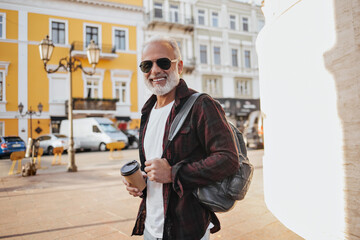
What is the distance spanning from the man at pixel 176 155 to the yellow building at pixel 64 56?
2150cm

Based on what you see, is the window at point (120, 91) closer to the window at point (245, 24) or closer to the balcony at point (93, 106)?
the balcony at point (93, 106)

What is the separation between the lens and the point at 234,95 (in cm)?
2959

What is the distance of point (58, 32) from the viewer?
76.4 feet

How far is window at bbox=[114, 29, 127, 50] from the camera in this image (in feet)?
83.6

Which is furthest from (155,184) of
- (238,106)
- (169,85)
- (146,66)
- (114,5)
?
(238,106)

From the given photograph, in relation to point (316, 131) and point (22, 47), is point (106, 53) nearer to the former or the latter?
point (22, 47)

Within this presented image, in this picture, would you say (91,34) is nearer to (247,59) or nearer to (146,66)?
(247,59)

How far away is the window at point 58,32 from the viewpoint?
907 inches

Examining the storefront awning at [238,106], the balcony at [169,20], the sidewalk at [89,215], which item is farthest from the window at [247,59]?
the sidewalk at [89,215]

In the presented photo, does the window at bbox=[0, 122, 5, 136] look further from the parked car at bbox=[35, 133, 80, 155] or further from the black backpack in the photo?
the black backpack

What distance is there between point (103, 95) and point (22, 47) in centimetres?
702

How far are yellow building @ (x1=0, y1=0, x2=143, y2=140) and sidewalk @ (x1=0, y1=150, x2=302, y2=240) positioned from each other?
16908 mm

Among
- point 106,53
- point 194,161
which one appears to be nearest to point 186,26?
point 106,53

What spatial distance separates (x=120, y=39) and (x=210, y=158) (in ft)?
85.2
